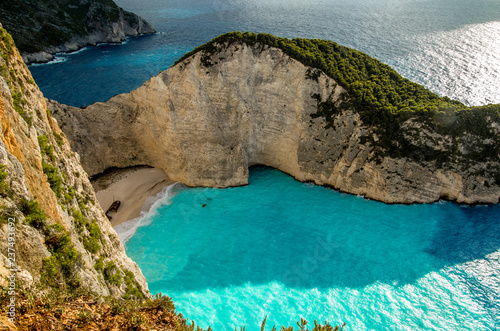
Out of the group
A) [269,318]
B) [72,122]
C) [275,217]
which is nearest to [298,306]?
[269,318]

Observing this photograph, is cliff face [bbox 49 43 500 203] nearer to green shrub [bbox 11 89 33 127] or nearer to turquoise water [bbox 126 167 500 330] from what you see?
turquoise water [bbox 126 167 500 330]

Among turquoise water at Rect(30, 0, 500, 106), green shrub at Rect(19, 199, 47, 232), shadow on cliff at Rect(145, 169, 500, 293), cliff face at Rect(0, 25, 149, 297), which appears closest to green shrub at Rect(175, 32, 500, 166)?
shadow on cliff at Rect(145, 169, 500, 293)

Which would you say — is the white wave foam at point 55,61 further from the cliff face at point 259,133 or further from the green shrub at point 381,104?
the green shrub at point 381,104

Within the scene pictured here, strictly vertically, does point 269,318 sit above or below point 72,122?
below

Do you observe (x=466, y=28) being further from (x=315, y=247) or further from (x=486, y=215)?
(x=315, y=247)

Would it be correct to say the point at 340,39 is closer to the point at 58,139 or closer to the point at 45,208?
the point at 58,139
